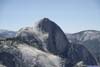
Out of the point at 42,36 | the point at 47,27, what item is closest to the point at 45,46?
the point at 42,36

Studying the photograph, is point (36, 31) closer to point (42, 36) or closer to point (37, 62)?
point (42, 36)

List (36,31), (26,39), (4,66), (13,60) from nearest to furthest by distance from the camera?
(4,66), (13,60), (26,39), (36,31)

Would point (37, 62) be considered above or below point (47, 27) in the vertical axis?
below

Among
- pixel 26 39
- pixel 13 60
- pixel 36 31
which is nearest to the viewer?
pixel 13 60

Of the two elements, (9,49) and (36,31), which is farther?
(36,31)

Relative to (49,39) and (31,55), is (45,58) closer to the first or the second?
(31,55)

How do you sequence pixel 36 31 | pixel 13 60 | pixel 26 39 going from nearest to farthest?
pixel 13 60 → pixel 26 39 → pixel 36 31

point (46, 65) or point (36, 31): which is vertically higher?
point (36, 31)

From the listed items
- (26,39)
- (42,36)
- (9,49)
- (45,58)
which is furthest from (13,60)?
(42,36)

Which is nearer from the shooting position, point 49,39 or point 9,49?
point 9,49
